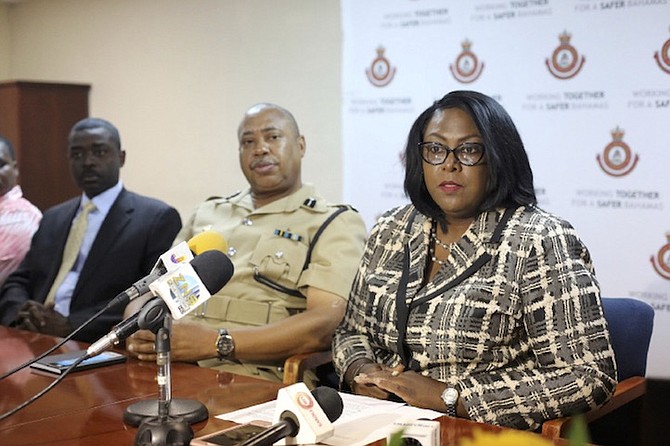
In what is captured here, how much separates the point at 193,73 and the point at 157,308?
4.04 metres

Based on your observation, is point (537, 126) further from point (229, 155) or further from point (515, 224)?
point (229, 155)

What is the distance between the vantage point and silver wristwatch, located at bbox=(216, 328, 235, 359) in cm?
266

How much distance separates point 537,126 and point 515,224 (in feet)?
5.06

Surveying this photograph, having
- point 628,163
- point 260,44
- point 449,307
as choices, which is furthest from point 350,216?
point 260,44

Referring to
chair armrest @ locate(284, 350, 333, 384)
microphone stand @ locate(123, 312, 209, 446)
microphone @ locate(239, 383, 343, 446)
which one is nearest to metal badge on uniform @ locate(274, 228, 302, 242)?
chair armrest @ locate(284, 350, 333, 384)

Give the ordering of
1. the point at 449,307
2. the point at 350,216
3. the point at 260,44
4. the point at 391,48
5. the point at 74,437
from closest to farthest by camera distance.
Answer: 1. the point at 74,437
2. the point at 449,307
3. the point at 350,216
4. the point at 391,48
5. the point at 260,44

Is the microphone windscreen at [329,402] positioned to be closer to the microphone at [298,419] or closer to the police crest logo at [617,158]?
the microphone at [298,419]

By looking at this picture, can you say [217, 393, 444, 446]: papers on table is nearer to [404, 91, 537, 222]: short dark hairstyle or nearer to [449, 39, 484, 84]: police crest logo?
[404, 91, 537, 222]: short dark hairstyle

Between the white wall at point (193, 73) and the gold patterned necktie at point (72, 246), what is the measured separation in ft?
4.70

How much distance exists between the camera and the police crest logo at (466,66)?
3.89 meters

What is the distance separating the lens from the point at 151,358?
2504mm

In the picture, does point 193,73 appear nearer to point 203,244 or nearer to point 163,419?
point 203,244

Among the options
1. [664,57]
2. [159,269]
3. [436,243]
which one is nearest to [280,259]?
[436,243]

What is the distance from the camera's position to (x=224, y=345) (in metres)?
2.68
